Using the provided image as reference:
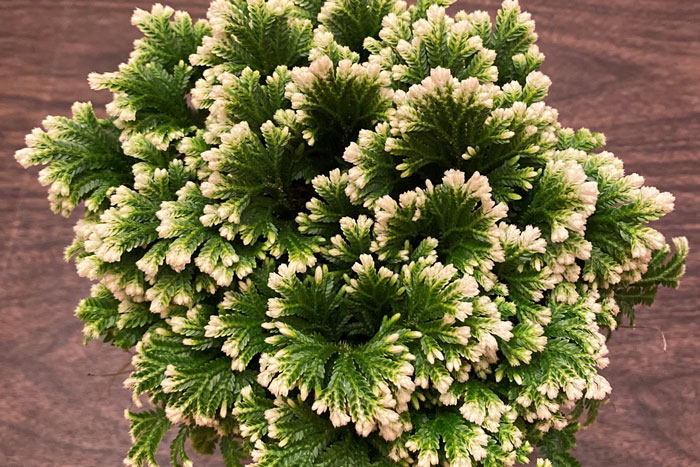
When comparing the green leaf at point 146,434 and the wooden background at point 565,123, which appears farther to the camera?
the wooden background at point 565,123

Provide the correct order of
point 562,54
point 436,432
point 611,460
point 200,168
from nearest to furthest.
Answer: point 436,432, point 200,168, point 611,460, point 562,54

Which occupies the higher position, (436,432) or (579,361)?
(579,361)

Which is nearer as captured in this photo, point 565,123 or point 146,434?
point 146,434

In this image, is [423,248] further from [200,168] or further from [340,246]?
[200,168]

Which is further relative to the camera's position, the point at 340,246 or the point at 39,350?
the point at 39,350

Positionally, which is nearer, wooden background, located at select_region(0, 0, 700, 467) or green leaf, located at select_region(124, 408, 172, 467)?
green leaf, located at select_region(124, 408, 172, 467)

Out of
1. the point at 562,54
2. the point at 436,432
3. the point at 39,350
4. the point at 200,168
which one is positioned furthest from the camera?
the point at 562,54

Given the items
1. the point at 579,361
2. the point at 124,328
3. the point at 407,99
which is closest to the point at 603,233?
the point at 579,361

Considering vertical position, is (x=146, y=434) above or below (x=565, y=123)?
below
